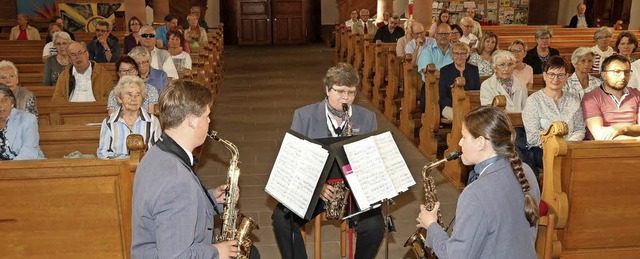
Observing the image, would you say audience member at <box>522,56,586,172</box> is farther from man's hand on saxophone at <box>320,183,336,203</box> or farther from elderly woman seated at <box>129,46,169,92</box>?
elderly woman seated at <box>129,46,169,92</box>

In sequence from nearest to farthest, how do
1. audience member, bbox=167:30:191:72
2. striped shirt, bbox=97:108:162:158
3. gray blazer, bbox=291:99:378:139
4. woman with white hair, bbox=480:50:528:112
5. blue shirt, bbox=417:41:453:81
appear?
gray blazer, bbox=291:99:378:139 < striped shirt, bbox=97:108:162:158 < woman with white hair, bbox=480:50:528:112 < blue shirt, bbox=417:41:453:81 < audience member, bbox=167:30:191:72

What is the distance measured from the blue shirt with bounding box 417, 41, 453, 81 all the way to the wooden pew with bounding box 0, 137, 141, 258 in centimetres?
520

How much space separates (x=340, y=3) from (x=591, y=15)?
7.34 m

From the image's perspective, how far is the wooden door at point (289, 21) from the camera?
20047 mm

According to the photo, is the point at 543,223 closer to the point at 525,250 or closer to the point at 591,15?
the point at 525,250

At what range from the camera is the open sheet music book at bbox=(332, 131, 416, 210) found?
3090 millimetres

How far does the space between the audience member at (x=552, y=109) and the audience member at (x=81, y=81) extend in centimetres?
393

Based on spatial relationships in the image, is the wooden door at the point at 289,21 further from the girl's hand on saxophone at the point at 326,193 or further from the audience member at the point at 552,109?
the girl's hand on saxophone at the point at 326,193

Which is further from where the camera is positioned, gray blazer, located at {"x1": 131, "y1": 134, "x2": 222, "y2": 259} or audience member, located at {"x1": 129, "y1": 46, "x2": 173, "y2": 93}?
audience member, located at {"x1": 129, "y1": 46, "x2": 173, "y2": 93}

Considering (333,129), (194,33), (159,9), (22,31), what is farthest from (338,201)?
(159,9)

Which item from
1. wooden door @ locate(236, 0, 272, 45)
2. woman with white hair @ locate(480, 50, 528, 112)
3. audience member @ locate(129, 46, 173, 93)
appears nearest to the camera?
woman with white hair @ locate(480, 50, 528, 112)

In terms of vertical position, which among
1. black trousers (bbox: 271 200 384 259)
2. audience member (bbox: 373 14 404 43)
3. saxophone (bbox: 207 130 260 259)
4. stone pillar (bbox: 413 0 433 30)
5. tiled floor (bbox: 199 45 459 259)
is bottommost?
tiled floor (bbox: 199 45 459 259)

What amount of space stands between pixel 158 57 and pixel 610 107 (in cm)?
504

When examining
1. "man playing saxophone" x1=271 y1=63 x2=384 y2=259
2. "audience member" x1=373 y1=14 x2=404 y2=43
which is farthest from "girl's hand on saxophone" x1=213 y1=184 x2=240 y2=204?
"audience member" x1=373 y1=14 x2=404 y2=43
